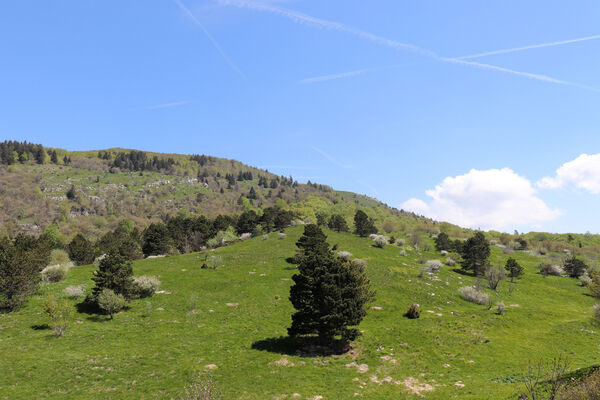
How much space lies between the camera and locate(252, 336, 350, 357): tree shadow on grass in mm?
28922

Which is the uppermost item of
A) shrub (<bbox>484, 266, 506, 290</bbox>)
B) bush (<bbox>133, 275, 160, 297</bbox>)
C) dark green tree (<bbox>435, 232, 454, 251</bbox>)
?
dark green tree (<bbox>435, 232, 454, 251</bbox>)

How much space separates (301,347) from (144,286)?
90.6 feet

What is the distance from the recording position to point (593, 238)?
189 metres

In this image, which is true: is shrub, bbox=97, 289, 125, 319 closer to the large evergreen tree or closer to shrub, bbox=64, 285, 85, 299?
shrub, bbox=64, 285, 85, 299

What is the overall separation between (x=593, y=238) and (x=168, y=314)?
259 metres

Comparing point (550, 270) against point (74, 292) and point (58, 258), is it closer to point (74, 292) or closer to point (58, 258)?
point (74, 292)

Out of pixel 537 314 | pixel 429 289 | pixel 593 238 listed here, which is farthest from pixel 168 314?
pixel 593 238

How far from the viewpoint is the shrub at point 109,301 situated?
36062 mm

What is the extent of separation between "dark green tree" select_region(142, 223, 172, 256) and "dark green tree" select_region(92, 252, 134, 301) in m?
47.5

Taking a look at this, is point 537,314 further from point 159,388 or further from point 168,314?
point 168,314

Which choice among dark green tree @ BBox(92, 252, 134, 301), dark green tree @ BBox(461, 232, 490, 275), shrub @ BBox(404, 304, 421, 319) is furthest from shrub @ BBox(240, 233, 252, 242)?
shrub @ BBox(404, 304, 421, 319)

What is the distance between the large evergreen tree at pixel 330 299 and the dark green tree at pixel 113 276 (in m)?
25.7

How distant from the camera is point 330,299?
27688 mm

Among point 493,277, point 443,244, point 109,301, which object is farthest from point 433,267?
point 109,301
